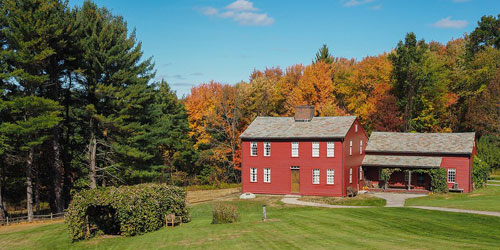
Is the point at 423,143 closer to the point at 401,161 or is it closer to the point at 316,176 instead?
the point at 401,161

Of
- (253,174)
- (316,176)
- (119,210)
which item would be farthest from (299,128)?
(119,210)

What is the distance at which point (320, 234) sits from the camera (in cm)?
2034

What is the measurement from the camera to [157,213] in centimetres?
2508

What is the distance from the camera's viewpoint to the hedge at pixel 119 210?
908 inches

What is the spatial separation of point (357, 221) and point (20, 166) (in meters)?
32.9

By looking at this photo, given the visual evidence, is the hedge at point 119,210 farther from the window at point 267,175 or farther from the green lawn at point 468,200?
the green lawn at point 468,200

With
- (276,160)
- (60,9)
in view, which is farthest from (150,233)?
(60,9)

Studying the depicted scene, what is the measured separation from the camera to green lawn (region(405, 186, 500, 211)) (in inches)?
1139

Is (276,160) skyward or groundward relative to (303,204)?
skyward

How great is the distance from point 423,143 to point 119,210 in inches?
1265

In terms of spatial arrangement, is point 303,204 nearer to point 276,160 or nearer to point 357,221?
point 276,160

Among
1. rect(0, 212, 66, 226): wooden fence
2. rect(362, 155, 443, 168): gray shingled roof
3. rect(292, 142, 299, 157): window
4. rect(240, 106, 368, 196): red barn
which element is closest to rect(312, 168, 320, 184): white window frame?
rect(240, 106, 368, 196): red barn

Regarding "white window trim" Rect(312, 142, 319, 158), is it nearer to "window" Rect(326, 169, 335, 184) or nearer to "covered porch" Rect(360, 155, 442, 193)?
"window" Rect(326, 169, 335, 184)

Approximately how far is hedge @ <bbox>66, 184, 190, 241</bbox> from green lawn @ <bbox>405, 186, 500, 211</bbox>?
64.7 ft
